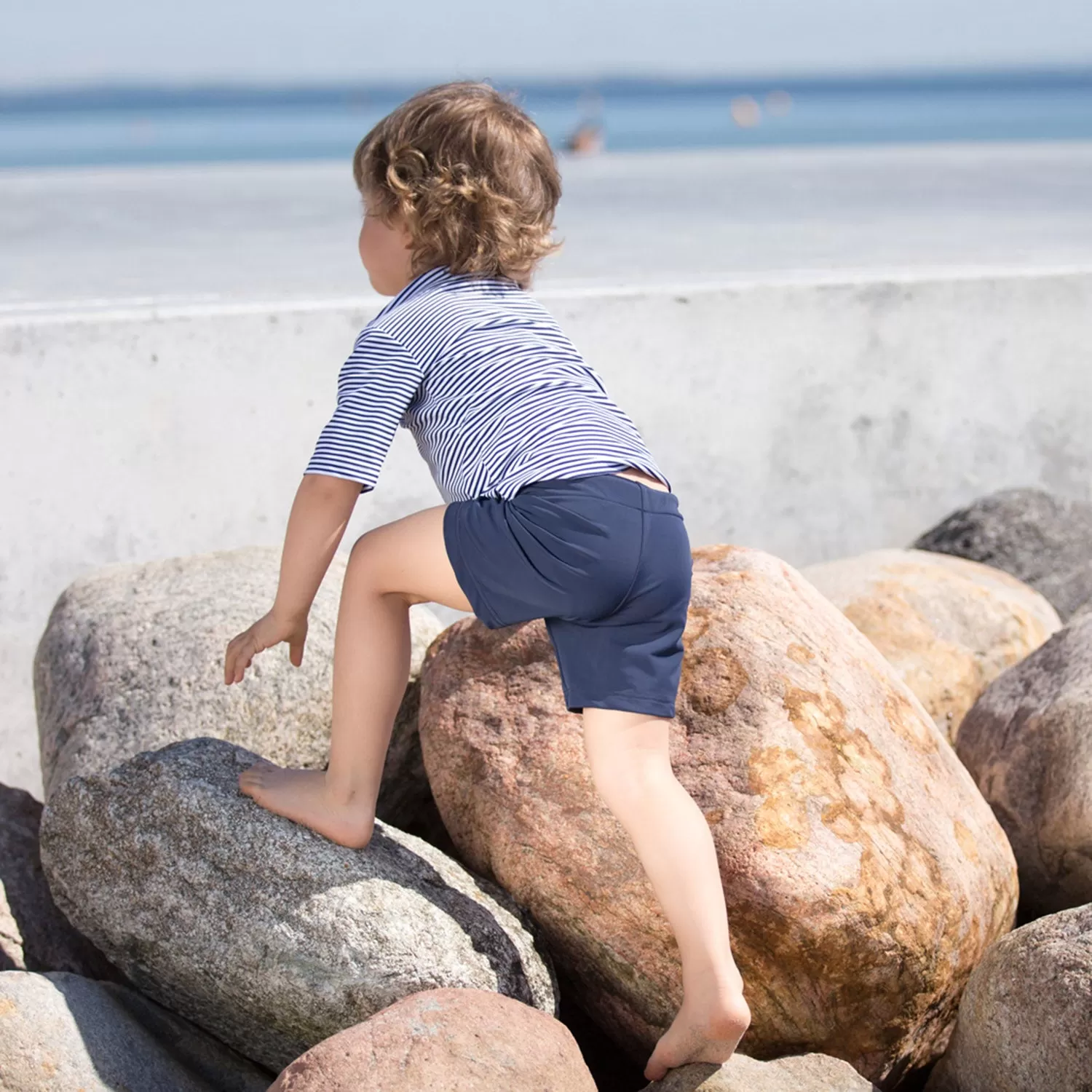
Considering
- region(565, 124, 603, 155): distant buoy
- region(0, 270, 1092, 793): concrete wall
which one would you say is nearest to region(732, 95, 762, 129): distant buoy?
region(565, 124, 603, 155): distant buoy

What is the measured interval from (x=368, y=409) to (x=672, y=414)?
1914mm

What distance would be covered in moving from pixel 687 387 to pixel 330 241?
1451 mm

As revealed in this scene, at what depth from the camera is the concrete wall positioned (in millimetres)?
3506

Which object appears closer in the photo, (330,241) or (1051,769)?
(1051,769)

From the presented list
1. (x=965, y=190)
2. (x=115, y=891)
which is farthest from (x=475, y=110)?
(x=965, y=190)

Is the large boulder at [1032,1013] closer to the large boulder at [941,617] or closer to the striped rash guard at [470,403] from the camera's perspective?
the striped rash guard at [470,403]

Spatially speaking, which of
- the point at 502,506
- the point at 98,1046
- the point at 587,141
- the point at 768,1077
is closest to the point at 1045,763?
the point at 768,1077

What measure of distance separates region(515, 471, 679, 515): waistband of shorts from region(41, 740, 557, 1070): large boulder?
0.74 m

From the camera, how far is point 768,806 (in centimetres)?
244

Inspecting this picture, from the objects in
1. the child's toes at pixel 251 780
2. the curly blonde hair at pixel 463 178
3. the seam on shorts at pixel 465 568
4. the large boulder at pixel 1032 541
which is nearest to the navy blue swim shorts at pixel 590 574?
the seam on shorts at pixel 465 568

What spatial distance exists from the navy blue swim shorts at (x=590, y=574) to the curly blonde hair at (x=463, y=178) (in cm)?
43

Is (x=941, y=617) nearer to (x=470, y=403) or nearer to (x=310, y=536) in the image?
(x=470, y=403)

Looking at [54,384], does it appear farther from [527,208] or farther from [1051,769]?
[1051,769]

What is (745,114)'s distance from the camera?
38.2m
